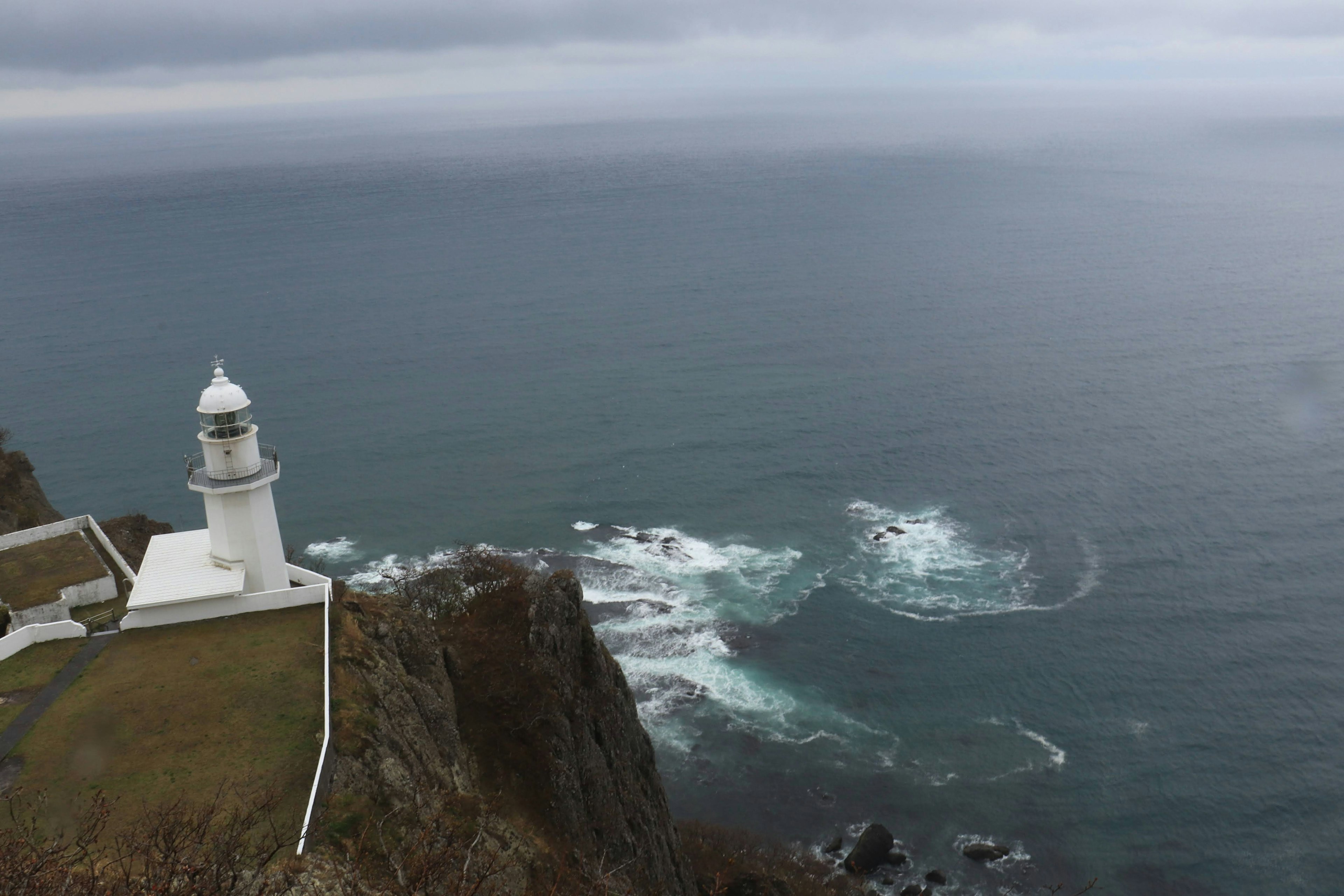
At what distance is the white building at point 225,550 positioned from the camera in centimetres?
3688

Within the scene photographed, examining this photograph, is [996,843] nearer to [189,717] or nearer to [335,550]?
[189,717]

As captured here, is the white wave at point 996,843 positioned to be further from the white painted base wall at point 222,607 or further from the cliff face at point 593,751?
the white painted base wall at point 222,607

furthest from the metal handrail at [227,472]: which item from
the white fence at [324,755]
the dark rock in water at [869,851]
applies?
the dark rock in water at [869,851]

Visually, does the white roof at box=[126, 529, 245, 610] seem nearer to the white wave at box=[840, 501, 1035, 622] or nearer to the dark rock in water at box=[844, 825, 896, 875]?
the dark rock in water at box=[844, 825, 896, 875]

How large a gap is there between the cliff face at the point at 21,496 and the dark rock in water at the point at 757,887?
151ft

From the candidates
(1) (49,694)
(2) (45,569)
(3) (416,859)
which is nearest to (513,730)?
(1) (49,694)

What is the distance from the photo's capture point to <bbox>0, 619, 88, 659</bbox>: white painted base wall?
34.4m

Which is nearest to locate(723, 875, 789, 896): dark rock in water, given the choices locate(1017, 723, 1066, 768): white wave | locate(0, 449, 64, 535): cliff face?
locate(1017, 723, 1066, 768): white wave

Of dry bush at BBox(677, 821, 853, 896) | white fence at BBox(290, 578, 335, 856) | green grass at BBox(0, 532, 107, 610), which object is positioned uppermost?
green grass at BBox(0, 532, 107, 610)

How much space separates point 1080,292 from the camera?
146125 millimetres

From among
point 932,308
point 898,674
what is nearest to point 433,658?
point 898,674

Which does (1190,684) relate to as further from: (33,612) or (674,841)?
(33,612)

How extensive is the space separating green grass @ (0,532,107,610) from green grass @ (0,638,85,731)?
4.75 meters

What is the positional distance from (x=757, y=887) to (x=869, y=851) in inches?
299
